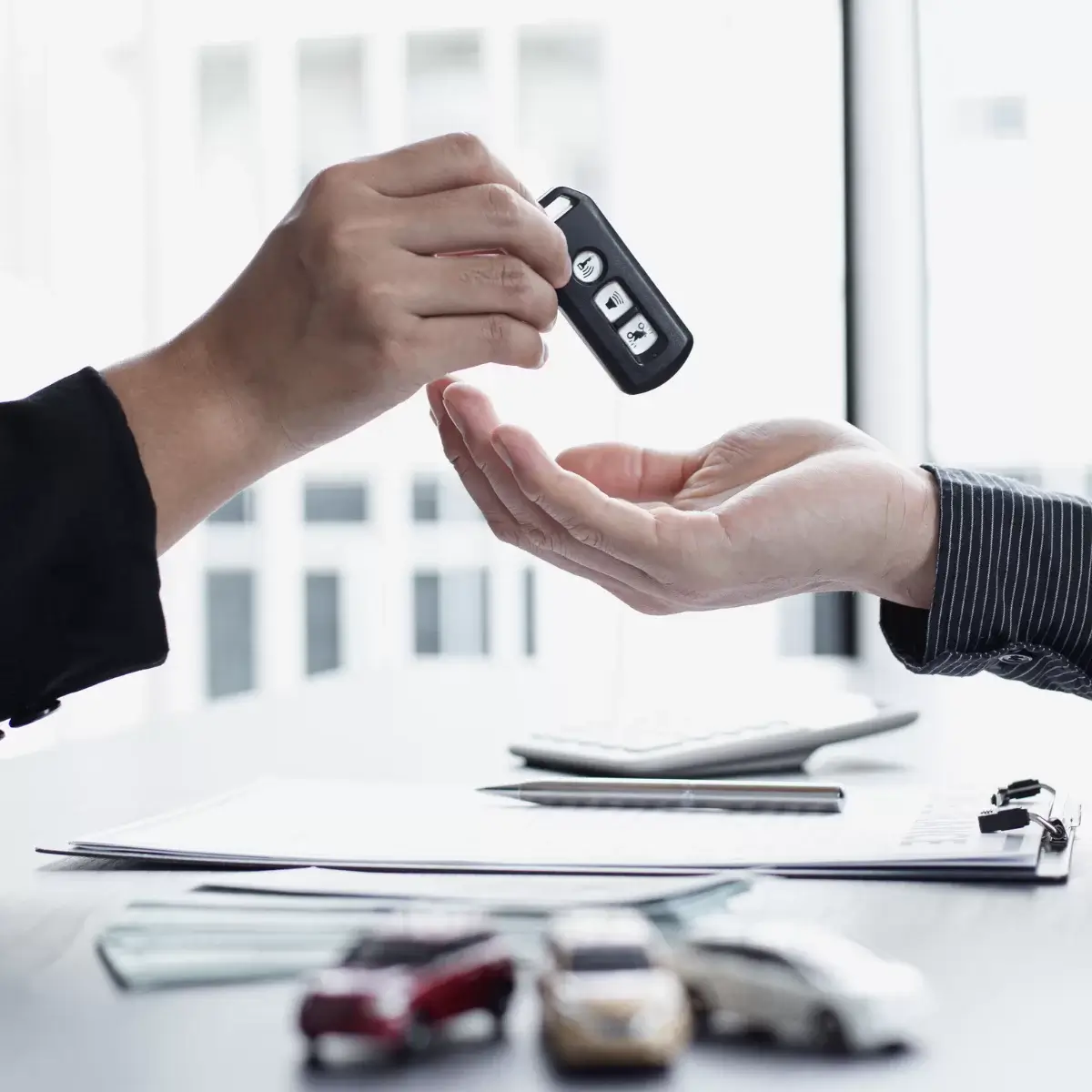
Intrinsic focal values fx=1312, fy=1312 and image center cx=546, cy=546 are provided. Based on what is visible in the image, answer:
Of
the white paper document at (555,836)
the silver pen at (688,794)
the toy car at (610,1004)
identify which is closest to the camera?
the toy car at (610,1004)

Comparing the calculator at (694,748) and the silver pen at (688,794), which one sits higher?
the silver pen at (688,794)

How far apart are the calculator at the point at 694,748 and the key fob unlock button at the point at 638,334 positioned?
24 cm

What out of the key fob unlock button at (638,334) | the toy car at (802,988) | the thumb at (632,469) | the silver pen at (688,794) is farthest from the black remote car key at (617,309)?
the toy car at (802,988)

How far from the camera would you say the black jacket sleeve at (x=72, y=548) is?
54 cm

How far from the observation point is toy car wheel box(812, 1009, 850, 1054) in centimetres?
32

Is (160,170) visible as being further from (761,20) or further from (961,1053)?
(961,1053)

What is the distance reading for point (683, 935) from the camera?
0.34 metres

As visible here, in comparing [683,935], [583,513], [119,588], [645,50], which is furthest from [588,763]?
[645,50]

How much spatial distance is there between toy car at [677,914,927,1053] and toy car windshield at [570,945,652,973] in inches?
1.1

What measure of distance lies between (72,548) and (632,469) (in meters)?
0.39

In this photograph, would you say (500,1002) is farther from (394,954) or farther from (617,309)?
(617,309)

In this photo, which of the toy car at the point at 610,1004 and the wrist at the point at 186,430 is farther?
the wrist at the point at 186,430

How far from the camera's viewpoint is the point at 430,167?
23.8 inches

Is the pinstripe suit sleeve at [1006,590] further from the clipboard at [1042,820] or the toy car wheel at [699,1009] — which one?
the toy car wheel at [699,1009]
